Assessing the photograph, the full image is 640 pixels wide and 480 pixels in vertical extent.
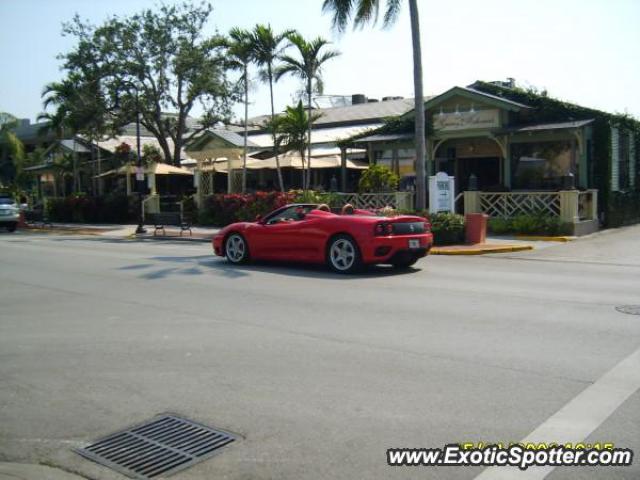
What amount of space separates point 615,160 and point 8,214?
26533mm

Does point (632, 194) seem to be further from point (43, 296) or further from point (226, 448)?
point (226, 448)

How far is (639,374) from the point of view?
546 cm

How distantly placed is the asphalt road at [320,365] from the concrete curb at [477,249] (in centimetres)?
468

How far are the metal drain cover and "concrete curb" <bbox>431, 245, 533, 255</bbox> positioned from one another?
7588 mm

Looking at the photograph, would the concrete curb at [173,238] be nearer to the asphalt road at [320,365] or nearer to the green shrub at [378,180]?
the green shrub at [378,180]

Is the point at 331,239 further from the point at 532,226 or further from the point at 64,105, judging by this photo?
the point at 64,105

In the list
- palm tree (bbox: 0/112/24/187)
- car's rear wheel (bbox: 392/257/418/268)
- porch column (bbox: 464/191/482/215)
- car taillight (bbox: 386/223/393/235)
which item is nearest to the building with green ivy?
porch column (bbox: 464/191/482/215)

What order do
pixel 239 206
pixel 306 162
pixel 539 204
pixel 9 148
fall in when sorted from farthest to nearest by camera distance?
pixel 9 148
pixel 306 162
pixel 239 206
pixel 539 204

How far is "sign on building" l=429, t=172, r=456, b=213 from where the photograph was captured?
18.4 meters

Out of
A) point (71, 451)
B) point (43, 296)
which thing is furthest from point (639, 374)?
point (43, 296)

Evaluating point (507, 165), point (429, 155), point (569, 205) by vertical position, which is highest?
point (429, 155)

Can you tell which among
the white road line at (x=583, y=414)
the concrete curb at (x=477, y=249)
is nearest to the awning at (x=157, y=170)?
the concrete curb at (x=477, y=249)

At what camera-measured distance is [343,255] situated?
39.6 ft

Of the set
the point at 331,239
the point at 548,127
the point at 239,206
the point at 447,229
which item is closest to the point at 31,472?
the point at 331,239
